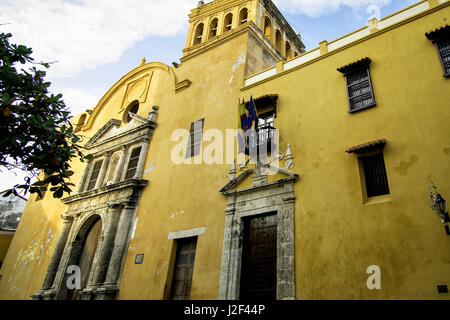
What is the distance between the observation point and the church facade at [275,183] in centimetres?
711

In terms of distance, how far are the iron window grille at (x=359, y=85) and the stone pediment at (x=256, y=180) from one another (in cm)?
231

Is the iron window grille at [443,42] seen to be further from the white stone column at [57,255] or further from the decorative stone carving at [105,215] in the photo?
the white stone column at [57,255]

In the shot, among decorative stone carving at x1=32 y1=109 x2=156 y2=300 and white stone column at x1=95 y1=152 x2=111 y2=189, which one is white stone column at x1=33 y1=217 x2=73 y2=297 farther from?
white stone column at x1=95 y1=152 x2=111 y2=189

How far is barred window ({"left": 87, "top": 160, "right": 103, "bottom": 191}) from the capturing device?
15.9 meters

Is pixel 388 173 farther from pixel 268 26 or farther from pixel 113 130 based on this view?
pixel 113 130

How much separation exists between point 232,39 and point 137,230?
8.55m

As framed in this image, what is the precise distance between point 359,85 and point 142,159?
8814 mm

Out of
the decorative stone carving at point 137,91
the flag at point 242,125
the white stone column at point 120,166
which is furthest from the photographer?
the decorative stone carving at point 137,91

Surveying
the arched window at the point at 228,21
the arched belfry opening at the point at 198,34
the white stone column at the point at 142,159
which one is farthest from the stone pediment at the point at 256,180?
the arched belfry opening at the point at 198,34

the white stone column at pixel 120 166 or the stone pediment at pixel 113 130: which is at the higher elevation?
the stone pediment at pixel 113 130

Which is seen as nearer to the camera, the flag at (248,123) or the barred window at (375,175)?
the barred window at (375,175)

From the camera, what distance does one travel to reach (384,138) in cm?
795

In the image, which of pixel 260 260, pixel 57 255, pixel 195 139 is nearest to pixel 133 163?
pixel 195 139
